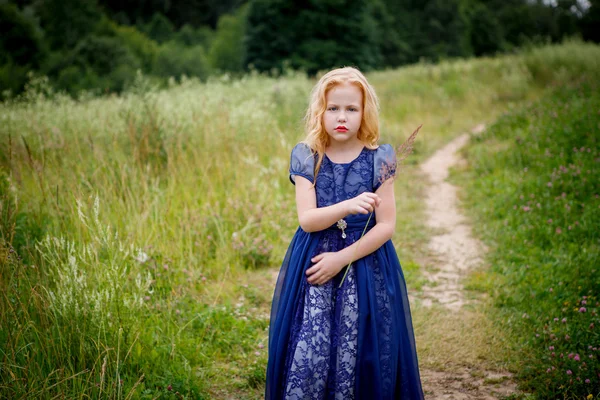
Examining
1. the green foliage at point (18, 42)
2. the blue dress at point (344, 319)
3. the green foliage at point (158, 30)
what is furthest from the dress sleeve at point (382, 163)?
the green foliage at point (158, 30)

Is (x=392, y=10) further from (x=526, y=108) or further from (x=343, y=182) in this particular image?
(x=343, y=182)

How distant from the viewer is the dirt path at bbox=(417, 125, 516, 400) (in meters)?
2.85

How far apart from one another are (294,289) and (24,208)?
2.74 m

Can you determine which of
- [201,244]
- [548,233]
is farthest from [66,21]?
[548,233]

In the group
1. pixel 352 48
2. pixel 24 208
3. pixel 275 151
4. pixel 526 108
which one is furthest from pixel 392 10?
pixel 24 208

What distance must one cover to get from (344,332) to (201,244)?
2297 millimetres

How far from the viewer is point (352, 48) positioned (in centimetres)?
2630

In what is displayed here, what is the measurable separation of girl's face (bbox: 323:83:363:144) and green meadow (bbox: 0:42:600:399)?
1.28m

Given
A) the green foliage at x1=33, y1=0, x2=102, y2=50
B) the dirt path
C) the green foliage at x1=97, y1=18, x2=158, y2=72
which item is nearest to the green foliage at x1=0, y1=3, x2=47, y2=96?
the green foliage at x1=33, y1=0, x2=102, y2=50

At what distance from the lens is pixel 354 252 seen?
2104 millimetres

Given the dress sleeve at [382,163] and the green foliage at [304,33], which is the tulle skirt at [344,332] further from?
the green foliage at [304,33]

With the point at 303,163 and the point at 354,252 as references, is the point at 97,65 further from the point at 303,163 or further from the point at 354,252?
the point at 354,252

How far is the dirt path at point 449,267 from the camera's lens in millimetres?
2846

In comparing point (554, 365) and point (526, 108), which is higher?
point (526, 108)
